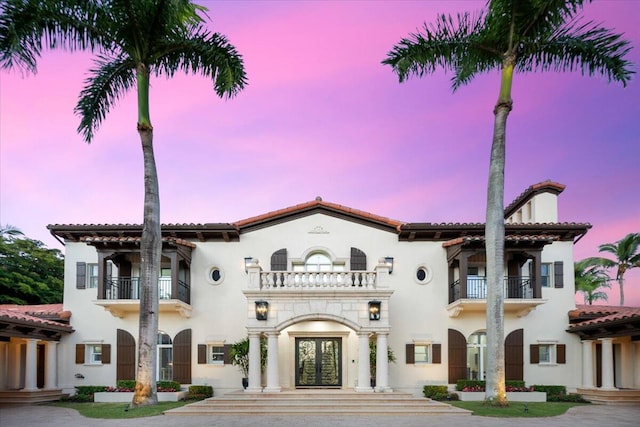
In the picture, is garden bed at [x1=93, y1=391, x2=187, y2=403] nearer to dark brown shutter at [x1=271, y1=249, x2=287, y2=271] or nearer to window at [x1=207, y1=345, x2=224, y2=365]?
window at [x1=207, y1=345, x2=224, y2=365]

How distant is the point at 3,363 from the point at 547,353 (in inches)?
910

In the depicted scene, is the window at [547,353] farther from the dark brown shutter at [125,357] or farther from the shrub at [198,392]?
the dark brown shutter at [125,357]

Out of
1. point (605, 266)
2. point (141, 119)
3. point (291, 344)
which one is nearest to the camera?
point (141, 119)

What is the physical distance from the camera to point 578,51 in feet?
61.0

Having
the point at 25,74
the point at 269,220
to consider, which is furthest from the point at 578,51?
the point at 25,74

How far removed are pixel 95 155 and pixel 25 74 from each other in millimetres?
8246

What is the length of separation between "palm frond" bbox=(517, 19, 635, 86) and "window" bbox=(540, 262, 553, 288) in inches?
341

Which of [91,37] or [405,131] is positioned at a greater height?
[91,37]

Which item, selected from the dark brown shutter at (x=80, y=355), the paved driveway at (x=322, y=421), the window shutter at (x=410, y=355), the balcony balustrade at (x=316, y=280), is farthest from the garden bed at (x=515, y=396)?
the dark brown shutter at (x=80, y=355)

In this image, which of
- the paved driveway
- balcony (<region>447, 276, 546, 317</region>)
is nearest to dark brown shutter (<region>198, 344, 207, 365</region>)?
the paved driveway

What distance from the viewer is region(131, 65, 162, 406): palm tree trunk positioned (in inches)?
696

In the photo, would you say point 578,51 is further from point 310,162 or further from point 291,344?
point 291,344

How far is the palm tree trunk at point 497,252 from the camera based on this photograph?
17562 mm

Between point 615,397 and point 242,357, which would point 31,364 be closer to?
point 242,357
